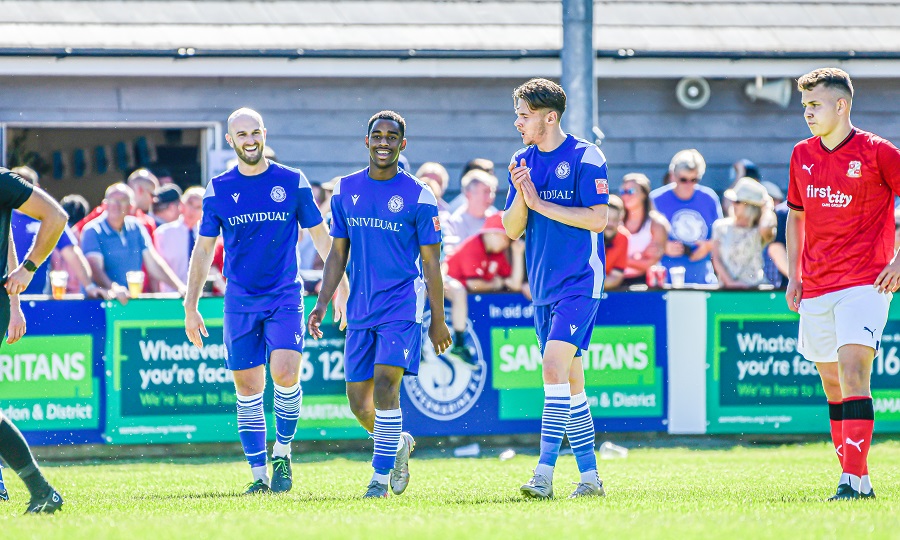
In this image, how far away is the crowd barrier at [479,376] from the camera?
1127 centimetres

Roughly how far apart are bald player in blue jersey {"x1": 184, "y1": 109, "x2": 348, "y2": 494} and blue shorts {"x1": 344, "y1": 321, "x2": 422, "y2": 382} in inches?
20.4

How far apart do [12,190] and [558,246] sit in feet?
9.59

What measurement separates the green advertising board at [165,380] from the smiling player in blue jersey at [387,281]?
3474mm

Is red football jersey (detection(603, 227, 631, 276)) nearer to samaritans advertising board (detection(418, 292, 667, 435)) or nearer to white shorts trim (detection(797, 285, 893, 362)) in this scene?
samaritans advertising board (detection(418, 292, 667, 435))

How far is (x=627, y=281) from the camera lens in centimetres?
1241

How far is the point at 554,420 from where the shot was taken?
767 centimetres

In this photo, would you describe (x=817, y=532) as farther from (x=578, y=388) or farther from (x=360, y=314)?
(x=360, y=314)

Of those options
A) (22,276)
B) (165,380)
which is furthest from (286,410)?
(165,380)

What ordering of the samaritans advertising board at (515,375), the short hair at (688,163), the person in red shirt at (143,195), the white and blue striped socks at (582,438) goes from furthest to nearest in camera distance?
the short hair at (688,163)
the person in red shirt at (143,195)
the samaritans advertising board at (515,375)
the white and blue striped socks at (582,438)

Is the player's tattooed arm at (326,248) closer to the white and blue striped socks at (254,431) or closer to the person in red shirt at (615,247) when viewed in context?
the white and blue striped socks at (254,431)

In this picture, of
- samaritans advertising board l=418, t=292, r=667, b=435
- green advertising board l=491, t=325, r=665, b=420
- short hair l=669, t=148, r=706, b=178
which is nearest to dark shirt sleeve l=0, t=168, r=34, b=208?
samaritans advertising board l=418, t=292, r=667, b=435

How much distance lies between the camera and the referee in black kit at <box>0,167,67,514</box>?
712 cm

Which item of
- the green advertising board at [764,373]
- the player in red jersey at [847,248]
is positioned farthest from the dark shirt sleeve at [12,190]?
the green advertising board at [764,373]

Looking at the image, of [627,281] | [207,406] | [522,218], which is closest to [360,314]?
[522,218]
